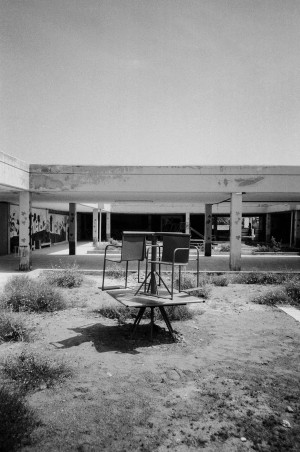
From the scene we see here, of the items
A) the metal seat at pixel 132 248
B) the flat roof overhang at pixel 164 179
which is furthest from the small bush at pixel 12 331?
the flat roof overhang at pixel 164 179

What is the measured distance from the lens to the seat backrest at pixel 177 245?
6086mm

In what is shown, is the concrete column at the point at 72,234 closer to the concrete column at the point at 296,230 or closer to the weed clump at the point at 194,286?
the weed clump at the point at 194,286

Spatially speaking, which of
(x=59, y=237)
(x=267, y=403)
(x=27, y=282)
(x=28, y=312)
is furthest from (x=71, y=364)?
(x=59, y=237)

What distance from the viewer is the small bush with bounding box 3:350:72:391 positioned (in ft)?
13.9

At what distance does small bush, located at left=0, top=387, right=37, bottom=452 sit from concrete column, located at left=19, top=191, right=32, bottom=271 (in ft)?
35.3

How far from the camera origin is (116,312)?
7.47 meters

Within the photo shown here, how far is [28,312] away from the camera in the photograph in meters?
7.68

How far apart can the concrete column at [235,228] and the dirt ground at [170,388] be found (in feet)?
22.3

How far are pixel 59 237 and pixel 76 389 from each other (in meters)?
27.5

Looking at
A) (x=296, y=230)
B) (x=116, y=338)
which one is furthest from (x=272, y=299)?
(x=296, y=230)

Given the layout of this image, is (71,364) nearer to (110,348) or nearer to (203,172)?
(110,348)

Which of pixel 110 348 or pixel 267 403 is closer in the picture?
pixel 267 403

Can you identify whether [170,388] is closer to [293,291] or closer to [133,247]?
[133,247]

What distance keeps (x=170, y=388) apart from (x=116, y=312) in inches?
130
